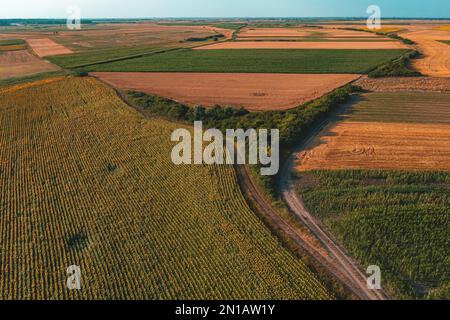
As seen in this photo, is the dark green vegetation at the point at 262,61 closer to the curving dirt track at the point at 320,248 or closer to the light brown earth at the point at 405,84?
the light brown earth at the point at 405,84

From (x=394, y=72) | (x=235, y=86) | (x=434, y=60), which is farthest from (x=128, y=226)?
(x=434, y=60)

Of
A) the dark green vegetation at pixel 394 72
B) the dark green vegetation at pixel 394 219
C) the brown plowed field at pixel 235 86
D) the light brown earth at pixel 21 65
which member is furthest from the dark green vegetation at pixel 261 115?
the light brown earth at pixel 21 65

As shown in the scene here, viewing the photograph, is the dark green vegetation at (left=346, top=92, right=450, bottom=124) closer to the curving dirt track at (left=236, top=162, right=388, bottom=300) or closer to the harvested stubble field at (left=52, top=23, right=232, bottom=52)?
the curving dirt track at (left=236, top=162, right=388, bottom=300)

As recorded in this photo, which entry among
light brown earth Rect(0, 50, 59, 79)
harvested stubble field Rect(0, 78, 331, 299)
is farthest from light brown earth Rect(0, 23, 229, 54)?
harvested stubble field Rect(0, 78, 331, 299)

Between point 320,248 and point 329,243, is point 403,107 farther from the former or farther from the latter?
point 320,248
